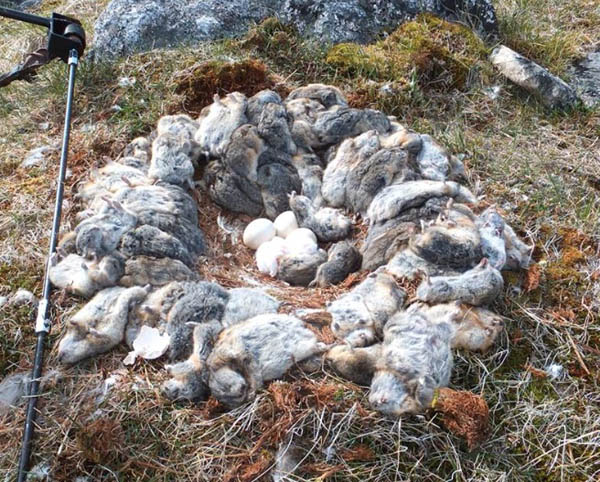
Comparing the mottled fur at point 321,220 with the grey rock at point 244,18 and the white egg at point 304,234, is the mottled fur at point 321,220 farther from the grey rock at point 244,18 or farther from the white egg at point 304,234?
the grey rock at point 244,18

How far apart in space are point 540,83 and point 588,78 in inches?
28.5

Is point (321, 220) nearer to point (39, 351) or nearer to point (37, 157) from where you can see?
point (39, 351)

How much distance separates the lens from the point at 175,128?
4.11 m

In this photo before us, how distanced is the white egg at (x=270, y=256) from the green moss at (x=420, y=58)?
1.91 meters

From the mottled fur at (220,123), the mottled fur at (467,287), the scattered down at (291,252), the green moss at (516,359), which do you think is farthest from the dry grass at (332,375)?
the mottled fur at (220,123)

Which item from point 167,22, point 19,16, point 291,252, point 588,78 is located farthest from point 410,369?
point 167,22

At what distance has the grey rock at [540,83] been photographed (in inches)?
193

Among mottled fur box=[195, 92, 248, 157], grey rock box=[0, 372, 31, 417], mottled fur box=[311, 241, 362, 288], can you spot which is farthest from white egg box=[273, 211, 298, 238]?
grey rock box=[0, 372, 31, 417]

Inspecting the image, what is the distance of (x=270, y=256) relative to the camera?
3650 millimetres

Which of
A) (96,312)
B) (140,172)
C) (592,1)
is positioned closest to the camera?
(96,312)

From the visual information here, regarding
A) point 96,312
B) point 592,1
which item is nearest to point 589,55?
point 592,1

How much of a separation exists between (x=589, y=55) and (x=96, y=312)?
4.91 metres

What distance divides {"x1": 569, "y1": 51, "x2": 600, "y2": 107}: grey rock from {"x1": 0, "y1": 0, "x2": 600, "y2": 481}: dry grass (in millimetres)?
299

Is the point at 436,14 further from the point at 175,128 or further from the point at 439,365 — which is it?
the point at 439,365
